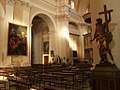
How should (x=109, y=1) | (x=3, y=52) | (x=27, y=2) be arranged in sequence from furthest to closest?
1. (x=27, y=2)
2. (x=3, y=52)
3. (x=109, y=1)

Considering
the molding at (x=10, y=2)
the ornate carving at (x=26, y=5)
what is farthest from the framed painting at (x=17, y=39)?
the ornate carving at (x=26, y=5)

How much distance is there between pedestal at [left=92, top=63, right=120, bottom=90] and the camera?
3.42 meters

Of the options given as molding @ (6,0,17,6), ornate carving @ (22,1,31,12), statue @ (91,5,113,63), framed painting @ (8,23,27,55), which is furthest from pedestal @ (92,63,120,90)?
ornate carving @ (22,1,31,12)

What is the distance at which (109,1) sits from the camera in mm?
4195

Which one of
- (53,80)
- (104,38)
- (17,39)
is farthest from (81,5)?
(104,38)

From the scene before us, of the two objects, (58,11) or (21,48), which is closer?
(21,48)

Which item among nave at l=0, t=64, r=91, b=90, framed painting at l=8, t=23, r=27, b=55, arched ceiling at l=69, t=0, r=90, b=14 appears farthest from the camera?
arched ceiling at l=69, t=0, r=90, b=14

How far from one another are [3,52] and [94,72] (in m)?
10.2

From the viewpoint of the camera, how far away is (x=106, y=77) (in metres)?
3.51

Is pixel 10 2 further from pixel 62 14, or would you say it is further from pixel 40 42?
pixel 40 42

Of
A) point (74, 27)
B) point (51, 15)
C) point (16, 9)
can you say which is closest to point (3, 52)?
point (16, 9)

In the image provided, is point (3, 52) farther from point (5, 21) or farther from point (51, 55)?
point (51, 55)

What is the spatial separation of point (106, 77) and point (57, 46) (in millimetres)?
15642

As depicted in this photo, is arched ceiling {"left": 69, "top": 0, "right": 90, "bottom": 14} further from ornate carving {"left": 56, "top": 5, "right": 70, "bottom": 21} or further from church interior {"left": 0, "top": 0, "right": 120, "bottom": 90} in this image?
ornate carving {"left": 56, "top": 5, "right": 70, "bottom": 21}
